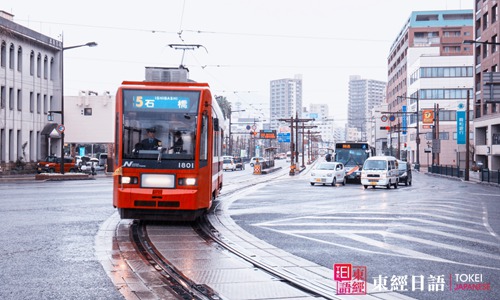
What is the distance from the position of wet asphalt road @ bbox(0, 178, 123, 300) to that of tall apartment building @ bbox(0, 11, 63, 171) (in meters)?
37.0

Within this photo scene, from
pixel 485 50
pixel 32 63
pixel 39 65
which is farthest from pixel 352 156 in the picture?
pixel 39 65

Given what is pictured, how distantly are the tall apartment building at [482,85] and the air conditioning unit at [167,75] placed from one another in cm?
4609

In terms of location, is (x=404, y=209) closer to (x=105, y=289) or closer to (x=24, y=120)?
(x=105, y=289)

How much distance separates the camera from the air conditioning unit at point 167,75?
15.3 metres

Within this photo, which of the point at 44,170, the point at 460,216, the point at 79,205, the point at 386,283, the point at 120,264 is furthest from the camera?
the point at 44,170

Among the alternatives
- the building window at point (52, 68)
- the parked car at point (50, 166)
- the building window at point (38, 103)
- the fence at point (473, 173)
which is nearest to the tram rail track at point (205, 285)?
the fence at point (473, 173)

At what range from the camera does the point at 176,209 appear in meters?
14.1

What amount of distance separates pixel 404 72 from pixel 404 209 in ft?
326

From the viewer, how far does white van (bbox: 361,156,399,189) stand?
35688 millimetres

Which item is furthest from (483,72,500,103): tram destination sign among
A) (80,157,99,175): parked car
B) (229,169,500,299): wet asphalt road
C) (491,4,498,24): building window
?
(80,157,99,175): parked car

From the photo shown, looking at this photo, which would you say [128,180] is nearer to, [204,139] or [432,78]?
[204,139]

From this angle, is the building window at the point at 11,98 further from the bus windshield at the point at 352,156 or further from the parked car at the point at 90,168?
the bus windshield at the point at 352,156

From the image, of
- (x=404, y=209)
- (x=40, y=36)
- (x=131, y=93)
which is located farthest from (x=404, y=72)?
(x=131, y=93)

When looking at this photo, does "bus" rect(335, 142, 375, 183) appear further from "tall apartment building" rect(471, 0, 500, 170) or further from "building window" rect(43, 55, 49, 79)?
"building window" rect(43, 55, 49, 79)
